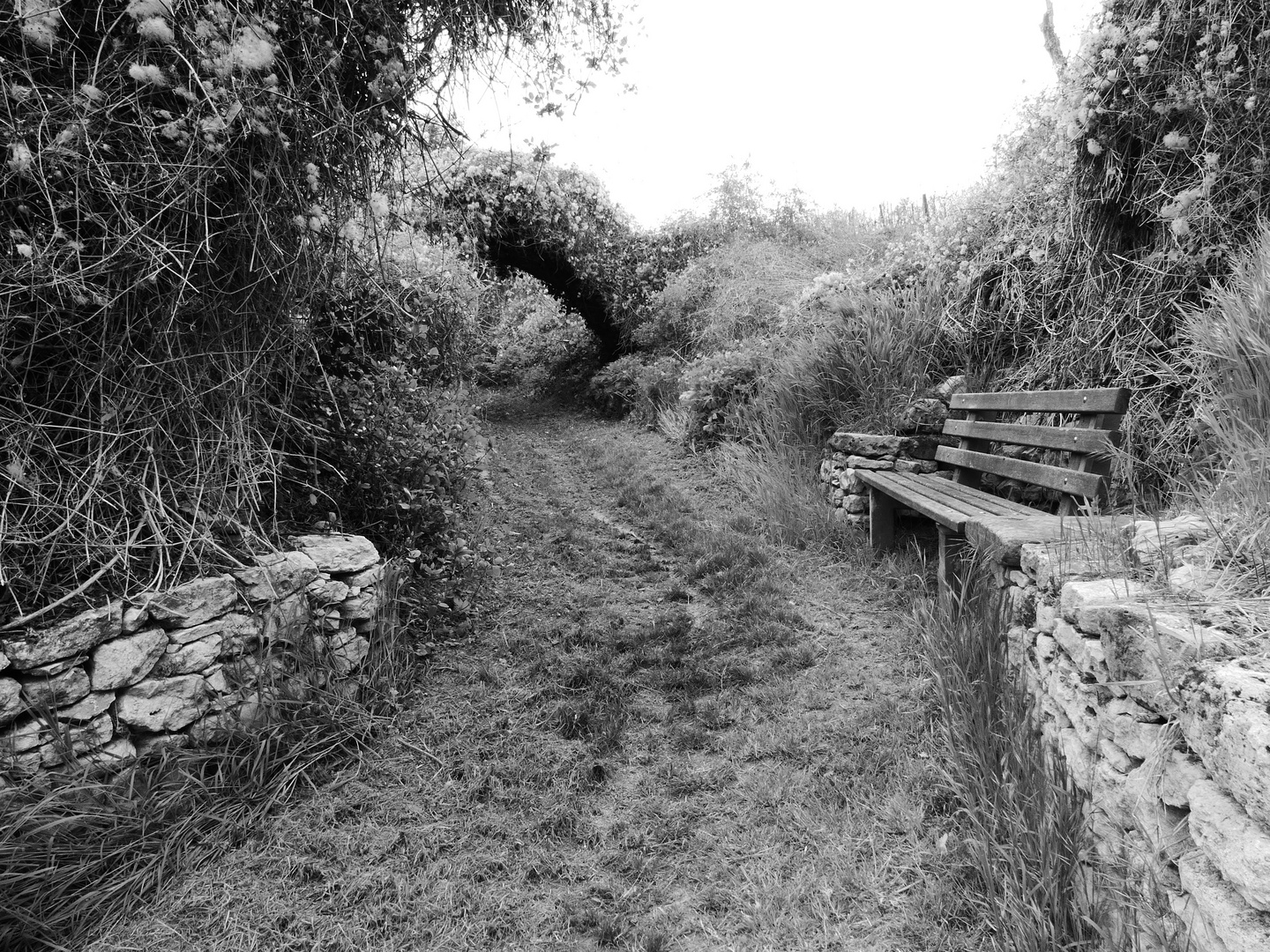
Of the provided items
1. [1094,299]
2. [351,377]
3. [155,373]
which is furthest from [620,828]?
[1094,299]

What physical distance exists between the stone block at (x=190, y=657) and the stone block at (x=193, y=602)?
3.1 inches

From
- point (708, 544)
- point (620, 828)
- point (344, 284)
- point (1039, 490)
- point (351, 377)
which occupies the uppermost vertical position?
point (344, 284)

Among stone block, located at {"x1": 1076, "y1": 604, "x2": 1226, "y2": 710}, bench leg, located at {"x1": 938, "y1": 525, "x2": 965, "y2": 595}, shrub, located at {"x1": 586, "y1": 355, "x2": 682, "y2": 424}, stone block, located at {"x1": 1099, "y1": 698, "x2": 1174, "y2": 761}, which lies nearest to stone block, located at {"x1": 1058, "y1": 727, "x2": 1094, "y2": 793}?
stone block, located at {"x1": 1099, "y1": 698, "x2": 1174, "y2": 761}

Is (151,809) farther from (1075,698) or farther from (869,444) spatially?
(869,444)

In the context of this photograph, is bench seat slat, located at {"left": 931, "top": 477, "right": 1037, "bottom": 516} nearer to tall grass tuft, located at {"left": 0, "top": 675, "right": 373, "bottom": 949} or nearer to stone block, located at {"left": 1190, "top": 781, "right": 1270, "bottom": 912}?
stone block, located at {"left": 1190, "top": 781, "right": 1270, "bottom": 912}

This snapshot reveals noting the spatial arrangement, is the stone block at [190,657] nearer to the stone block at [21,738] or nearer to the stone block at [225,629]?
the stone block at [225,629]

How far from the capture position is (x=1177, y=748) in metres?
1.66

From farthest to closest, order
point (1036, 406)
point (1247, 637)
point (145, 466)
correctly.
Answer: point (1036, 406)
point (145, 466)
point (1247, 637)

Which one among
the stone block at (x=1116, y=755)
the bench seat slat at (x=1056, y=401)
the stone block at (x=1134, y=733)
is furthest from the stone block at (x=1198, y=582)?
the bench seat slat at (x=1056, y=401)

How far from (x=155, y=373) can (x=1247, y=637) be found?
12.4ft

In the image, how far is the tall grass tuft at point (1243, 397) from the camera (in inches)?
79.0

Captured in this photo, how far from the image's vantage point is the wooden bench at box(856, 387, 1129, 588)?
10.9ft

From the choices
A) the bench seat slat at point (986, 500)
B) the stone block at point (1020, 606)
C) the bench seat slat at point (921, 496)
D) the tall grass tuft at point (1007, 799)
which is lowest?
the tall grass tuft at point (1007, 799)

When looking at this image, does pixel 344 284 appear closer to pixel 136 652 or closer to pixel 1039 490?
pixel 136 652
